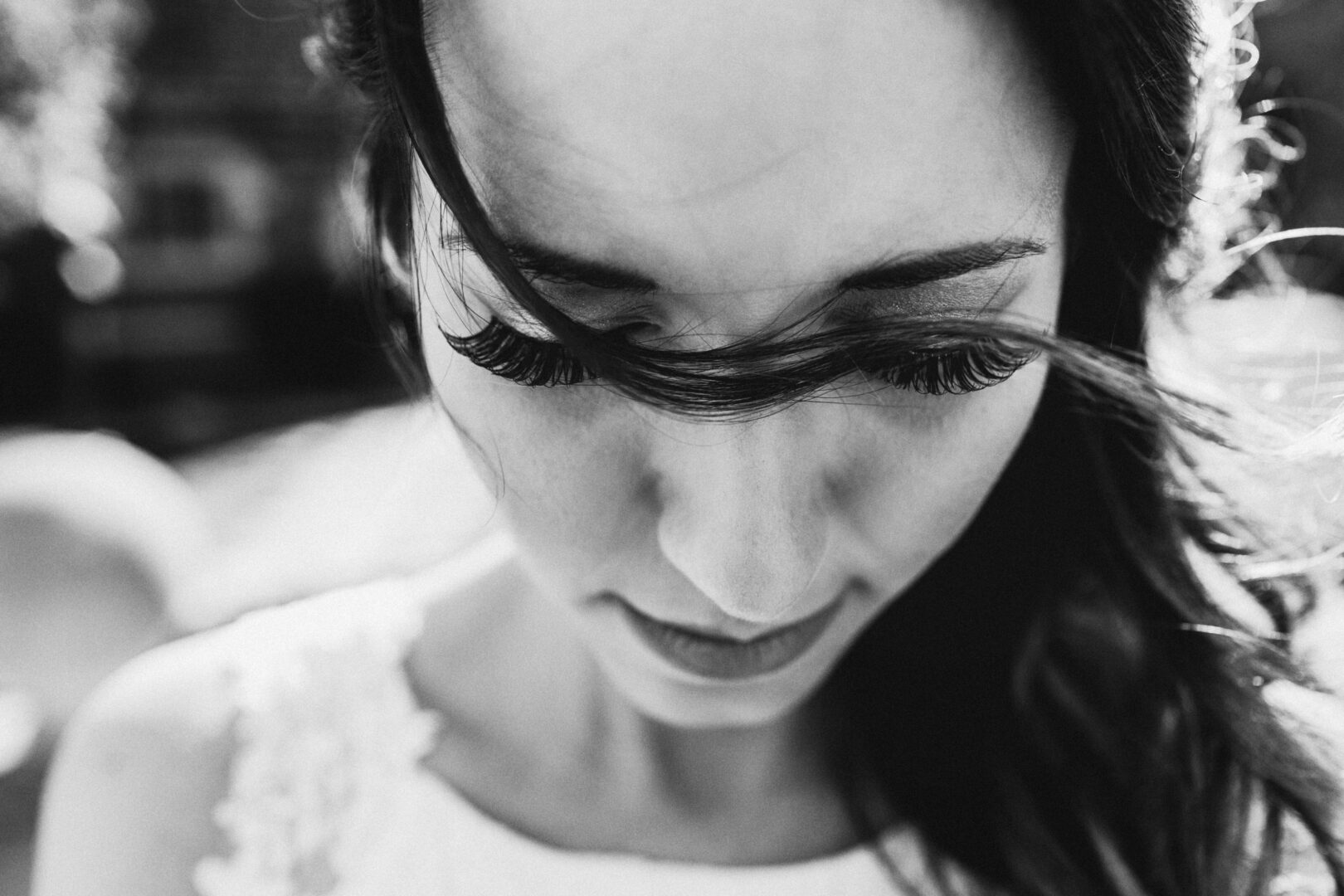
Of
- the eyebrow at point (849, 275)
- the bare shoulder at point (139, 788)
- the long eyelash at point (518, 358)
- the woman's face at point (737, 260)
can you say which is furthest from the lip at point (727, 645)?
the bare shoulder at point (139, 788)

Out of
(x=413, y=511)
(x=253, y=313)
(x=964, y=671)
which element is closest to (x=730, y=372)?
(x=964, y=671)

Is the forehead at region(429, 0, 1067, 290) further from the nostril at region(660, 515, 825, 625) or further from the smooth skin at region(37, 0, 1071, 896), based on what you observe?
the nostril at region(660, 515, 825, 625)

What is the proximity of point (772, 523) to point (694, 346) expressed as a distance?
15cm

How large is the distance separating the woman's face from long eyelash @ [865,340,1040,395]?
0.04 ft

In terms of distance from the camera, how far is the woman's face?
65 centimetres

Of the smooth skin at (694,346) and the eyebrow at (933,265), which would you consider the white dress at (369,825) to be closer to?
the smooth skin at (694,346)

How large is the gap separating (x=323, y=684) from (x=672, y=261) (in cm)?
79

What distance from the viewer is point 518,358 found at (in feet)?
2.66

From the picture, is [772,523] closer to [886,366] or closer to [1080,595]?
[886,366]

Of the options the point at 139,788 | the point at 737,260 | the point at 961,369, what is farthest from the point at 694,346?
the point at 139,788

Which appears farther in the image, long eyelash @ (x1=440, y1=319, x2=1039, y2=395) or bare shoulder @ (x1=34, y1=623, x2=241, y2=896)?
bare shoulder @ (x1=34, y1=623, x2=241, y2=896)

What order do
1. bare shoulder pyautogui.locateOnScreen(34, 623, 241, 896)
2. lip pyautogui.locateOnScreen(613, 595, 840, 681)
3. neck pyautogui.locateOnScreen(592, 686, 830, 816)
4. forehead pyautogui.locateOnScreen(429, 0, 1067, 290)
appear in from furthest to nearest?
neck pyautogui.locateOnScreen(592, 686, 830, 816) → bare shoulder pyautogui.locateOnScreen(34, 623, 241, 896) → lip pyautogui.locateOnScreen(613, 595, 840, 681) → forehead pyautogui.locateOnScreen(429, 0, 1067, 290)

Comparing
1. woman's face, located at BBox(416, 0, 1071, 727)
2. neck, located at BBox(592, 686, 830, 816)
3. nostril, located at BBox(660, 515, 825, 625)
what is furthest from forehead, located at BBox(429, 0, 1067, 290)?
neck, located at BBox(592, 686, 830, 816)

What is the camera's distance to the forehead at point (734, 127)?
2.12ft
